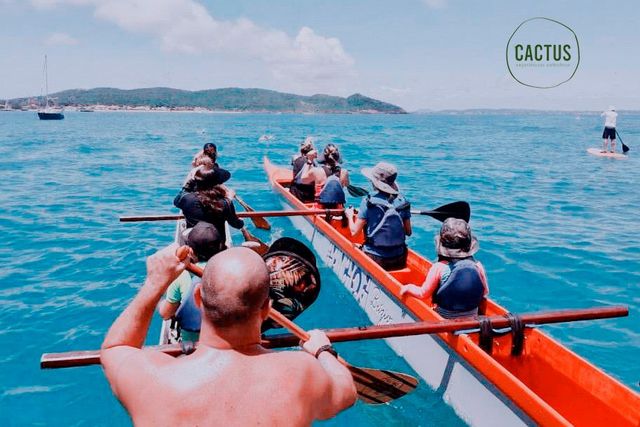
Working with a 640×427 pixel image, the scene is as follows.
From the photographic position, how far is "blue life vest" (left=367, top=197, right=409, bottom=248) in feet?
22.0

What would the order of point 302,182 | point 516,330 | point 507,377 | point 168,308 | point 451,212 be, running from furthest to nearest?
point 302,182, point 451,212, point 516,330, point 168,308, point 507,377

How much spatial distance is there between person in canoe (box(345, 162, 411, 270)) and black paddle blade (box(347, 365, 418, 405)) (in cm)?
240

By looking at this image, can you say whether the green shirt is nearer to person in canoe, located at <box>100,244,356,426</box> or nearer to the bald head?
person in canoe, located at <box>100,244,356,426</box>

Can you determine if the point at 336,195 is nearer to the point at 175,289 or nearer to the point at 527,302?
the point at 527,302

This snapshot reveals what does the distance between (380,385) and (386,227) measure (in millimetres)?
2564

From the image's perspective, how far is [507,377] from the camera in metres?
4.09

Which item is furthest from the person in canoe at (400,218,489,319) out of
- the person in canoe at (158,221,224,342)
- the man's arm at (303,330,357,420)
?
the man's arm at (303,330,357,420)

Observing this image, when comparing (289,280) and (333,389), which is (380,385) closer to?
(289,280)

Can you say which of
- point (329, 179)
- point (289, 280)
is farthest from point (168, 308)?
point (329, 179)

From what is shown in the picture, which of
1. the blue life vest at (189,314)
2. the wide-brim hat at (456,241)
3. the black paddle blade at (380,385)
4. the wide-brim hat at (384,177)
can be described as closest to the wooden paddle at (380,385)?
the black paddle blade at (380,385)

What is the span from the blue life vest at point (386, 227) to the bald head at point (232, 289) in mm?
4783

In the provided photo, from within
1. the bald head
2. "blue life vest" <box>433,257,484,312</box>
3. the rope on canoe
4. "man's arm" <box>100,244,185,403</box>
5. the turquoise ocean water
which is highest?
the bald head

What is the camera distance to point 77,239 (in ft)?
37.9

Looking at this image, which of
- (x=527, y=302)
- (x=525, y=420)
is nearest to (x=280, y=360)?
(x=525, y=420)
